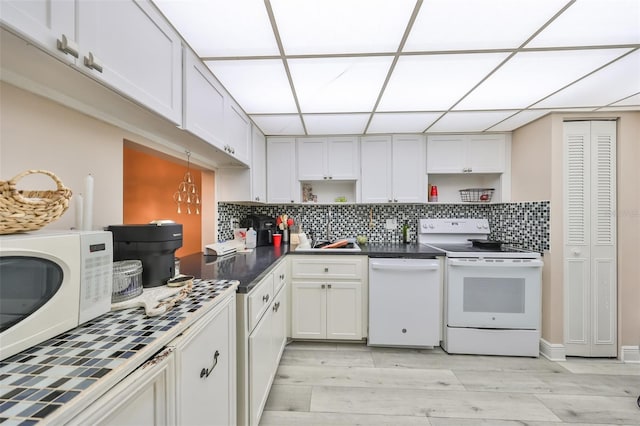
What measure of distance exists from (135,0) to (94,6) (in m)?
0.23

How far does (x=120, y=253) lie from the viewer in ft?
3.40

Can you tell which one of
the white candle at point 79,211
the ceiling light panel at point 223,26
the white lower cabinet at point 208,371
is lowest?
the white lower cabinet at point 208,371

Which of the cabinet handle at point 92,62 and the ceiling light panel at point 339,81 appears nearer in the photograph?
the cabinet handle at point 92,62

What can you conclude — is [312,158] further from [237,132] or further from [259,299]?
[259,299]

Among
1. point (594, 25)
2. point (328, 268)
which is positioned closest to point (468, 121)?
point (594, 25)

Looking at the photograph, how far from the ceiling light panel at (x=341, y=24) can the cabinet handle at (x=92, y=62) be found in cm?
72

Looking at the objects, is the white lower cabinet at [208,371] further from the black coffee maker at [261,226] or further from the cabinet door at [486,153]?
the cabinet door at [486,153]

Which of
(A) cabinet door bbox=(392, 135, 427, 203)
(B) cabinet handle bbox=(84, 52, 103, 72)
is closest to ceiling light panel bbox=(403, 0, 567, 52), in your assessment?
(B) cabinet handle bbox=(84, 52, 103, 72)

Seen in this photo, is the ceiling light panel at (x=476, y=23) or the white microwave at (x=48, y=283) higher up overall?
the ceiling light panel at (x=476, y=23)

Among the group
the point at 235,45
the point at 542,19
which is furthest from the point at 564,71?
the point at 235,45

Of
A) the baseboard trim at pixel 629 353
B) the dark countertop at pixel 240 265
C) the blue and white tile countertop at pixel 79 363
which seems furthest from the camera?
the baseboard trim at pixel 629 353

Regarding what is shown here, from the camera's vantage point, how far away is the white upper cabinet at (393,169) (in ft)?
8.87

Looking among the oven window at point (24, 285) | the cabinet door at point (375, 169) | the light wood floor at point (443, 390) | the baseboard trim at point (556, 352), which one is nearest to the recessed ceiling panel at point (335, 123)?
the cabinet door at point (375, 169)

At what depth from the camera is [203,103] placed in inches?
56.6
